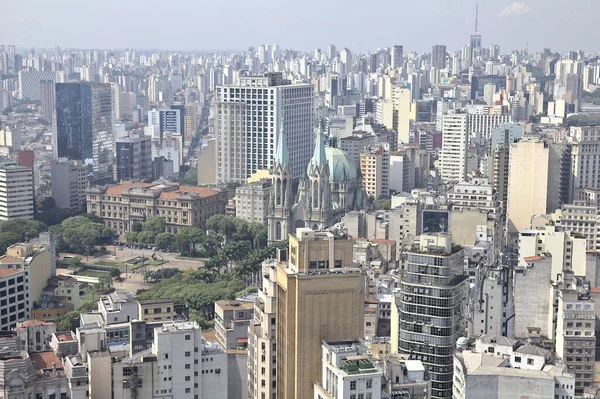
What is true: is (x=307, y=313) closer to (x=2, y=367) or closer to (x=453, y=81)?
(x=2, y=367)

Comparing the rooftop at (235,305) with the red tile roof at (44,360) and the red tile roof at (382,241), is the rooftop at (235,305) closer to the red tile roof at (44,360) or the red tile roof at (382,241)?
the red tile roof at (44,360)

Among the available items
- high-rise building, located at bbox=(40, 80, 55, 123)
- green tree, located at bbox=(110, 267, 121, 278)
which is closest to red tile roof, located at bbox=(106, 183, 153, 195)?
green tree, located at bbox=(110, 267, 121, 278)

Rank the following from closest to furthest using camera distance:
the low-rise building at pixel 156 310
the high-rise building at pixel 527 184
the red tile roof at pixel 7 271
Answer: the low-rise building at pixel 156 310
the red tile roof at pixel 7 271
the high-rise building at pixel 527 184

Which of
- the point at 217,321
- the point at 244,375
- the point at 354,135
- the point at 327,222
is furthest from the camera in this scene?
the point at 354,135

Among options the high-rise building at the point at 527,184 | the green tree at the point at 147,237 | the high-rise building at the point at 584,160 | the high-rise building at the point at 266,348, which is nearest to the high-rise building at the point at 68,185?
the green tree at the point at 147,237

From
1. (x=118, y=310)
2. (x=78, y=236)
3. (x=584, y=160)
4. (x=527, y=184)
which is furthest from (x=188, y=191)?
(x=118, y=310)

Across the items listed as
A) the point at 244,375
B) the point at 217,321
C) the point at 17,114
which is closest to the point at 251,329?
the point at 244,375

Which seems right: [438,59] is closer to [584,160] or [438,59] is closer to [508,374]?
[584,160]
